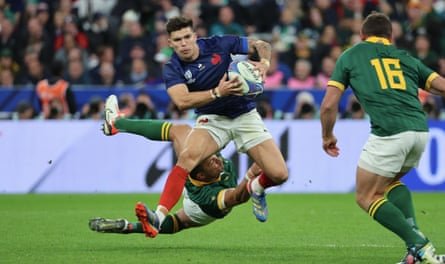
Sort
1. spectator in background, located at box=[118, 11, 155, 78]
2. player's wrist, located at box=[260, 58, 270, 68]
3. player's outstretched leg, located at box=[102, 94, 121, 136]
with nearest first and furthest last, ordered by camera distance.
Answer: player's wrist, located at box=[260, 58, 270, 68], player's outstretched leg, located at box=[102, 94, 121, 136], spectator in background, located at box=[118, 11, 155, 78]

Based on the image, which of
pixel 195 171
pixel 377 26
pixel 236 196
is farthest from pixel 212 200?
pixel 377 26

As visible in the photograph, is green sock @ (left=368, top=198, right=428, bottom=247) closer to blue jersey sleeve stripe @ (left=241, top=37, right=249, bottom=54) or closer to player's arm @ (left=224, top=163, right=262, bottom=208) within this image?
player's arm @ (left=224, top=163, right=262, bottom=208)

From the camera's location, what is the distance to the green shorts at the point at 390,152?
9484 millimetres

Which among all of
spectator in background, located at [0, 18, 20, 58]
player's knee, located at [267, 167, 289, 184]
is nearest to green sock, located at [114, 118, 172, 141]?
player's knee, located at [267, 167, 289, 184]

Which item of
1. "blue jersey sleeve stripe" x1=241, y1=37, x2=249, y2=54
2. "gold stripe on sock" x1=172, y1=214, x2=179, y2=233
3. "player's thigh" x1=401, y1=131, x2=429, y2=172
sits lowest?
"gold stripe on sock" x1=172, y1=214, x2=179, y2=233

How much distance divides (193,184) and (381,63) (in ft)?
9.26

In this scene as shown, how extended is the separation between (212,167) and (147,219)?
156 centimetres

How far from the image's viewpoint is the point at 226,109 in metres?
11.6

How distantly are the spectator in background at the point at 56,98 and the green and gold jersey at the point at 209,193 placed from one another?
809cm

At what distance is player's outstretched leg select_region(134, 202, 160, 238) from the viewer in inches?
400

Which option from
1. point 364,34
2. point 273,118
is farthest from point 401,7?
point 364,34

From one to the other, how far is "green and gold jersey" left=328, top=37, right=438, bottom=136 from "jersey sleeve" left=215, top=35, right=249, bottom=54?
2.24 meters

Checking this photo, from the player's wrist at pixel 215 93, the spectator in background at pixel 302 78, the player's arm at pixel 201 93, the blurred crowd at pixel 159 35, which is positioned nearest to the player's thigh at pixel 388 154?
the player's arm at pixel 201 93

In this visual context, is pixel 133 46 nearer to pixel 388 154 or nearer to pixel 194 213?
pixel 194 213
